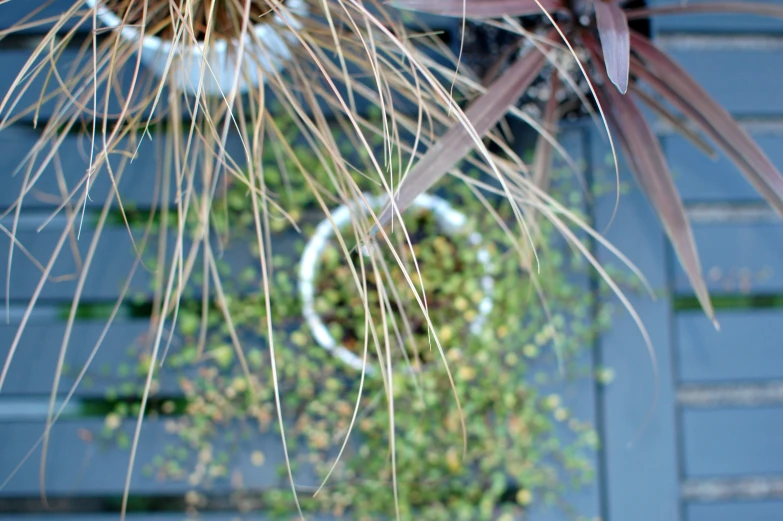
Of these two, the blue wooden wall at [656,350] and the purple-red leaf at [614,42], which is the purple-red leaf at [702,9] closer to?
the purple-red leaf at [614,42]

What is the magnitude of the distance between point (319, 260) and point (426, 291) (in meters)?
0.15

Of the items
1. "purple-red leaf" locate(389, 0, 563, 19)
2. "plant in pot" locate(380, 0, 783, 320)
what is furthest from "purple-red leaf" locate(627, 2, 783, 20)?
"purple-red leaf" locate(389, 0, 563, 19)

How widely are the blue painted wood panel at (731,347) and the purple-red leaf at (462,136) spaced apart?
52cm

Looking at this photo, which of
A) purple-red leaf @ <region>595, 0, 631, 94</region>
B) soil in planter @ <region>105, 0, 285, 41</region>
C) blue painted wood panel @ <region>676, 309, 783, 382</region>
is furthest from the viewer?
blue painted wood panel @ <region>676, 309, 783, 382</region>

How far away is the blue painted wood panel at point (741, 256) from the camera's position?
0.89 meters

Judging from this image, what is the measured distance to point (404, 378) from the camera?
79cm

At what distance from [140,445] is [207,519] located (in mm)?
142

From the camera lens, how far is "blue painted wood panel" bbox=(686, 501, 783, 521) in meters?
0.87

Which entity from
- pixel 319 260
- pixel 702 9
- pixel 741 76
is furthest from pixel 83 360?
pixel 741 76

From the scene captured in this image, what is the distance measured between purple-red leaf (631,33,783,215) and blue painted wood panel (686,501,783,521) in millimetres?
554

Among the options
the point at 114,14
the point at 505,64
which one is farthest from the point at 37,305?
the point at 505,64

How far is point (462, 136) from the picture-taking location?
19.1 inches

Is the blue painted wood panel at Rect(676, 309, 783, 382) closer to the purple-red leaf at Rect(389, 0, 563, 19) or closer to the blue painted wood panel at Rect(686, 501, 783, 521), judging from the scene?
the blue painted wood panel at Rect(686, 501, 783, 521)

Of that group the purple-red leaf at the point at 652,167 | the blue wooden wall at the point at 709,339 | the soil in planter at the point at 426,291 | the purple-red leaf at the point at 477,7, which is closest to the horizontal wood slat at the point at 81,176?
the soil in planter at the point at 426,291
